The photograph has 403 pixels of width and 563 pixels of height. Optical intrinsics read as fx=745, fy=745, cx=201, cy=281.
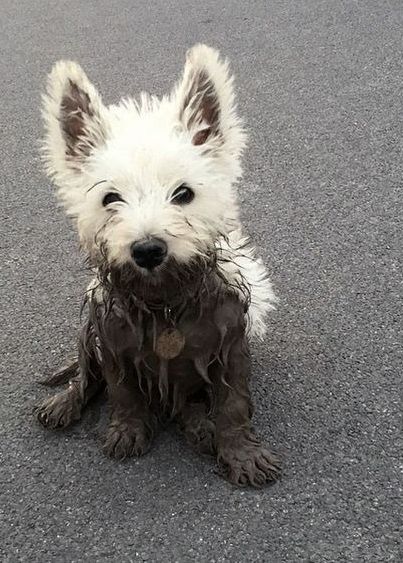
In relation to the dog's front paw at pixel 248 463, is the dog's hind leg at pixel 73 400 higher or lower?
higher

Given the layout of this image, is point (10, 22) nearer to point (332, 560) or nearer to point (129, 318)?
point (129, 318)

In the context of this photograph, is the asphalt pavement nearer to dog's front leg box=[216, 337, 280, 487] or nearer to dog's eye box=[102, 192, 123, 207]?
dog's front leg box=[216, 337, 280, 487]

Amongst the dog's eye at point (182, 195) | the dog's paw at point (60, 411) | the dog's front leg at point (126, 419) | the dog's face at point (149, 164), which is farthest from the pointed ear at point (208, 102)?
the dog's paw at point (60, 411)

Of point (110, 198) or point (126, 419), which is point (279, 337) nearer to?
point (126, 419)

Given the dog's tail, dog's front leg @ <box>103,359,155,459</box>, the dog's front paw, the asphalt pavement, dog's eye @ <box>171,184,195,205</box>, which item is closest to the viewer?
dog's eye @ <box>171,184,195,205</box>

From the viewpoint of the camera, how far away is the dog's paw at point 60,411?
8.67ft

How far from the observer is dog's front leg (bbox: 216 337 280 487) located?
7.84 ft

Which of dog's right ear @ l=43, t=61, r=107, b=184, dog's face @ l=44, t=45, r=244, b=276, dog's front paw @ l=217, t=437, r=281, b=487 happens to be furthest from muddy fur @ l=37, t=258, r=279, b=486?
dog's right ear @ l=43, t=61, r=107, b=184

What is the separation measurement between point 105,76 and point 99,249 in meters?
3.76

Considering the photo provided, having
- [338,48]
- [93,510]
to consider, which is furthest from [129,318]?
[338,48]

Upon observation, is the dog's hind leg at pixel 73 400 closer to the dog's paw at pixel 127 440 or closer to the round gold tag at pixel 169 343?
the dog's paw at pixel 127 440

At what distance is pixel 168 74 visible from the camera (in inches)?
219

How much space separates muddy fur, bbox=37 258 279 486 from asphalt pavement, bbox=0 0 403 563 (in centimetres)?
7

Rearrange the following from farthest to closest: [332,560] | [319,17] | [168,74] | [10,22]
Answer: [10,22] < [319,17] < [168,74] < [332,560]
